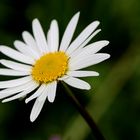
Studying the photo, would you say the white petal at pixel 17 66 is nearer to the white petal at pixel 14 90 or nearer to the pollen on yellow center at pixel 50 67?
the pollen on yellow center at pixel 50 67

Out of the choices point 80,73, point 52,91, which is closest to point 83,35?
point 80,73

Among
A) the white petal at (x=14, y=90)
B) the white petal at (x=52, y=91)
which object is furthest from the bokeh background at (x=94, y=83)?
the white petal at (x=52, y=91)

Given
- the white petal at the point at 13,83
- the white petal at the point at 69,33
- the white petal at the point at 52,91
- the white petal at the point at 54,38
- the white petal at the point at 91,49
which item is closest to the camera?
the white petal at the point at 52,91

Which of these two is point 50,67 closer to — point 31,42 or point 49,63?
point 49,63

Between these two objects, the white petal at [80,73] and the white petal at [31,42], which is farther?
the white petal at [31,42]

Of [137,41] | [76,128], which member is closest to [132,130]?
[76,128]
